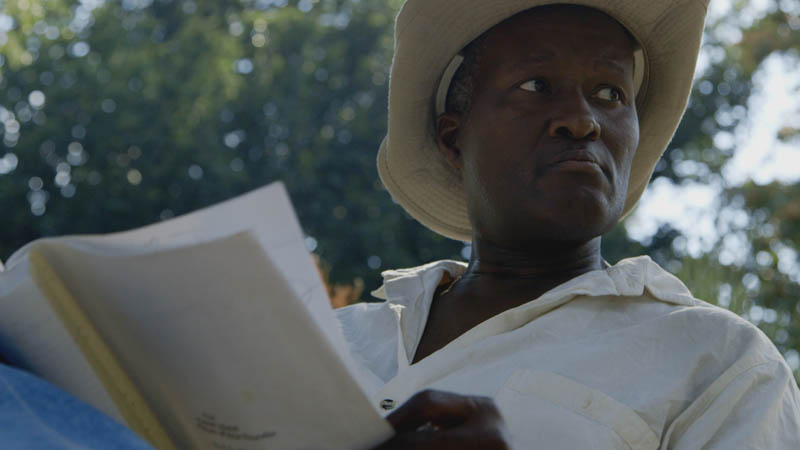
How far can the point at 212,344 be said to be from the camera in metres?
1.01

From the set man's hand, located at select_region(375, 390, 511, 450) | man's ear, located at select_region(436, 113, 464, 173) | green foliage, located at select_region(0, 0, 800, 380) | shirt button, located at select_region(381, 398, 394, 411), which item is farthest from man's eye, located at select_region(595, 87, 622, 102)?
green foliage, located at select_region(0, 0, 800, 380)

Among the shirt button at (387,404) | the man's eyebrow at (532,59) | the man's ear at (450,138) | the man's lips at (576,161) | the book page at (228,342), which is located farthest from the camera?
the man's ear at (450,138)

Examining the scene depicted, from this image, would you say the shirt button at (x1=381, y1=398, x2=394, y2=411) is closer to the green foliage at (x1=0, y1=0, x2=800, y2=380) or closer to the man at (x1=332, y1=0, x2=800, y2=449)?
the man at (x1=332, y1=0, x2=800, y2=449)

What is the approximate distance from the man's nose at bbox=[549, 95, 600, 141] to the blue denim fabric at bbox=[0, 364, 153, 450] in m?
1.14

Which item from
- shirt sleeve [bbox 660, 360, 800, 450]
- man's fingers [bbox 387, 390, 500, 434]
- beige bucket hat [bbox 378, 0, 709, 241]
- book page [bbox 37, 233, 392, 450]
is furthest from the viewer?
beige bucket hat [bbox 378, 0, 709, 241]

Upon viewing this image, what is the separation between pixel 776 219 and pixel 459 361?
10222 mm

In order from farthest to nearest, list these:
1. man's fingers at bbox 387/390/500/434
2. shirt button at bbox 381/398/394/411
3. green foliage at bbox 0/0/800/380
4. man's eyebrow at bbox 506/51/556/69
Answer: green foliage at bbox 0/0/800/380 → man's eyebrow at bbox 506/51/556/69 → shirt button at bbox 381/398/394/411 → man's fingers at bbox 387/390/500/434

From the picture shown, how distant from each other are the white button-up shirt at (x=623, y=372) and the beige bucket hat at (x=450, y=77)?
585mm

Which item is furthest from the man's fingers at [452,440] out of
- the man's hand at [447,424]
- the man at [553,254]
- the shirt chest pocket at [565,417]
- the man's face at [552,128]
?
the man's face at [552,128]

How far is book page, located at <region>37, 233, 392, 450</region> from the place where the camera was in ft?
3.11

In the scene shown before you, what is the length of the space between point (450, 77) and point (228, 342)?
4.74ft

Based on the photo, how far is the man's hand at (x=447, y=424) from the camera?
40.5 inches

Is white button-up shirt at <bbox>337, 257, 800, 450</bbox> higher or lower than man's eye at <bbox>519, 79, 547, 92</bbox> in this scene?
lower

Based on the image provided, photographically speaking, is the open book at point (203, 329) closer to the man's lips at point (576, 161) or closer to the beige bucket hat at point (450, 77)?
the man's lips at point (576, 161)
